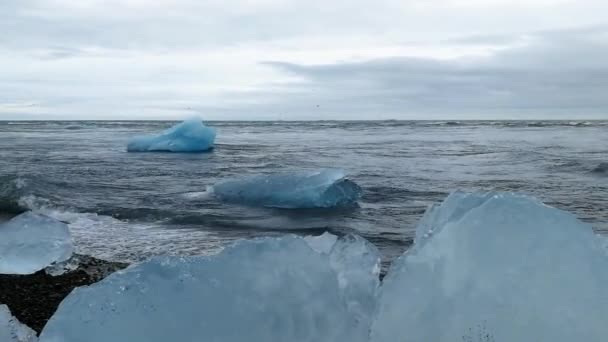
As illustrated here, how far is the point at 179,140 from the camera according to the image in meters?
22.5

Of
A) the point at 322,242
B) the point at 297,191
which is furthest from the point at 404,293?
the point at 297,191

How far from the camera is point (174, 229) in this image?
801cm

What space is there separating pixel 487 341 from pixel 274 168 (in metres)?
13.4

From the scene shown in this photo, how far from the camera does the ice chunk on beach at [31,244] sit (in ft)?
18.1

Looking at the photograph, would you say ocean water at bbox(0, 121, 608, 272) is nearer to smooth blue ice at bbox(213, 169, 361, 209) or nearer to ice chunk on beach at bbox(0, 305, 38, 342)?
smooth blue ice at bbox(213, 169, 361, 209)

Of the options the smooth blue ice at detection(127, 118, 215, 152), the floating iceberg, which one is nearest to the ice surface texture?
the floating iceberg

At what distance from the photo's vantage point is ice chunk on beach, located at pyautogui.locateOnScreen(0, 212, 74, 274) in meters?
5.52

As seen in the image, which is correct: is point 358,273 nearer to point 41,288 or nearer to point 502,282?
point 502,282

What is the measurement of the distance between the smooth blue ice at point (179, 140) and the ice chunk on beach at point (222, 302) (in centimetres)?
1992

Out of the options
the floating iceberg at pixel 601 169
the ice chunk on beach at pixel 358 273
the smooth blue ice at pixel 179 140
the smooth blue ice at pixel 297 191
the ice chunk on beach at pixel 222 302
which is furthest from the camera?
the smooth blue ice at pixel 179 140

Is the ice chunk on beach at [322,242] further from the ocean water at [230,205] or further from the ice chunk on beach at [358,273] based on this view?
the ocean water at [230,205]

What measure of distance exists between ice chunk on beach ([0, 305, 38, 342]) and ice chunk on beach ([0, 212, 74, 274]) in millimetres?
2454

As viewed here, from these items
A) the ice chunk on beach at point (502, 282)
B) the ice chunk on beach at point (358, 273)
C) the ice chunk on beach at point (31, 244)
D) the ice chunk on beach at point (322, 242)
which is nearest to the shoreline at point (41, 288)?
the ice chunk on beach at point (31, 244)

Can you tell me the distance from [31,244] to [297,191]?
4.93 m
